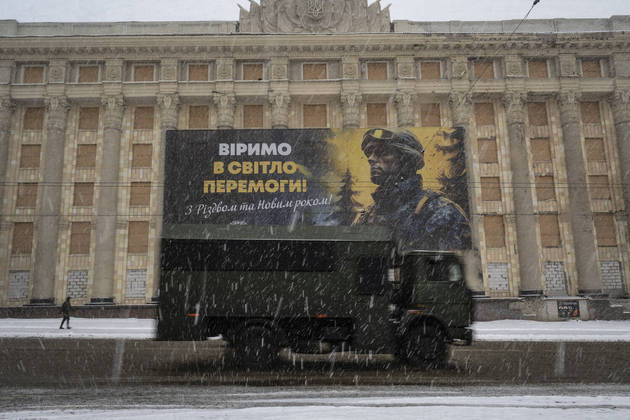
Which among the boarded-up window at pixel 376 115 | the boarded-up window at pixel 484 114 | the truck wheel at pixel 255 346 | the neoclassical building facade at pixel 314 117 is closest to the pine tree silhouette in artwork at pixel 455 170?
the neoclassical building facade at pixel 314 117

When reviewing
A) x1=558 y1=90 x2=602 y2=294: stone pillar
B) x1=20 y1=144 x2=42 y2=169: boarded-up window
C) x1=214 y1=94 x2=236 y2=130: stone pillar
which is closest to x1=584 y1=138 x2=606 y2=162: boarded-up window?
x1=558 y1=90 x2=602 y2=294: stone pillar

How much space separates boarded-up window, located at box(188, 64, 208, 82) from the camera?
102 ft

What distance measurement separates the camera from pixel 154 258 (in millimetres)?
29312

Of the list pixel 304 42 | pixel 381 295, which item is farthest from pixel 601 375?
pixel 304 42

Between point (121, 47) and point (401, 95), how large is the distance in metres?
19.2

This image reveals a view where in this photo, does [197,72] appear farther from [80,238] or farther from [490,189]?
[490,189]

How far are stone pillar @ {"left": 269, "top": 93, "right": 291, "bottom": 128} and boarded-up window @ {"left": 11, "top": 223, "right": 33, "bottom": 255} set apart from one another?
691 inches

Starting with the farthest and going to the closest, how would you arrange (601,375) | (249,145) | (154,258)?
(154,258) < (249,145) < (601,375)

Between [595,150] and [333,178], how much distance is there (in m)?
19.8

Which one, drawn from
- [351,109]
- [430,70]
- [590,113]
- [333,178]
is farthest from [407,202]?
[590,113]

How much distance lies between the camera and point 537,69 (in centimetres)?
3138

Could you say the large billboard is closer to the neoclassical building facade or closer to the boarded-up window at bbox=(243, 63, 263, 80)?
the neoclassical building facade

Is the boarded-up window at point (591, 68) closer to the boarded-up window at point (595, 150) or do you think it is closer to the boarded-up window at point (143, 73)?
the boarded-up window at point (595, 150)

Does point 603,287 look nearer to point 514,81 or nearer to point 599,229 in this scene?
point 599,229
